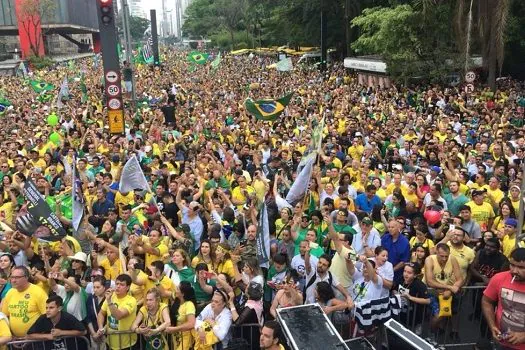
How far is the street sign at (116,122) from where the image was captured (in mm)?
15797

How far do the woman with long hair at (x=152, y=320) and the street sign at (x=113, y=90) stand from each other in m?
11.3

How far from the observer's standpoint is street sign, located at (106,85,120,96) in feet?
52.2

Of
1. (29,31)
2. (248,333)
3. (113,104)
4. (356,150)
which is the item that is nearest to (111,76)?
(113,104)

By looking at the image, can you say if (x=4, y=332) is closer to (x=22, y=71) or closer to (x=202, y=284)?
(x=202, y=284)

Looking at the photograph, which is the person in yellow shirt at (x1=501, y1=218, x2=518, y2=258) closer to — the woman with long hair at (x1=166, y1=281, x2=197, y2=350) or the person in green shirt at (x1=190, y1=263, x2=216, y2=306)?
the person in green shirt at (x1=190, y1=263, x2=216, y2=306)

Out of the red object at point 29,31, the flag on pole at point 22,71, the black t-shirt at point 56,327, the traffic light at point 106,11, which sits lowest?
the black t-shirt at point 56,327

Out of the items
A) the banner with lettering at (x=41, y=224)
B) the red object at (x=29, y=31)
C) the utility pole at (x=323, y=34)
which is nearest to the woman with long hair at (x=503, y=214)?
the banner with lettering at (x=41, y=224)

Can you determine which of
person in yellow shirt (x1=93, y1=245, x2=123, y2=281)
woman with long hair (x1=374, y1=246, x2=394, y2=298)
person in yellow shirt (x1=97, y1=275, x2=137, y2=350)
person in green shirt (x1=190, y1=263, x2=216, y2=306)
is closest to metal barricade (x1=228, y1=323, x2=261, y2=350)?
person in green shirt (x1=190, y1=263, x2=216, y2=306)

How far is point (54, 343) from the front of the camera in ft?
18.1

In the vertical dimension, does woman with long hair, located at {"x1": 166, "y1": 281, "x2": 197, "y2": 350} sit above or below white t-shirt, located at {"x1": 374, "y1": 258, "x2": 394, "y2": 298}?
below

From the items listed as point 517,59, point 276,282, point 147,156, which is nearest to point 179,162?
point 147,156

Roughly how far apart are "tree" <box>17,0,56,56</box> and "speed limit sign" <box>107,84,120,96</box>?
5211 cm

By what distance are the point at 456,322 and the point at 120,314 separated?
3703 mm

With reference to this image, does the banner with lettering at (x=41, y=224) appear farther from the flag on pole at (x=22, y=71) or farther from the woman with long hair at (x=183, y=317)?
the flag on pole at (x=22, y=71)
